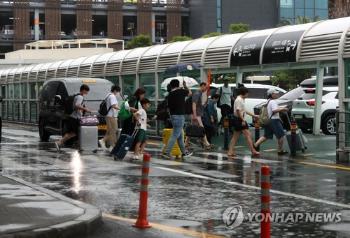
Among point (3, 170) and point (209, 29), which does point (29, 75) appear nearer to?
point (3, 170)

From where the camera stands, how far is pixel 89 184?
11.4m

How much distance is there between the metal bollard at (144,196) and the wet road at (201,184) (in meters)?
0.45

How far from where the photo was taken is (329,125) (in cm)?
2147

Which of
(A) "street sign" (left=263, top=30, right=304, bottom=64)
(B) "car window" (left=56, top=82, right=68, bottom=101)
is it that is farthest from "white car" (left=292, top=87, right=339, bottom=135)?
(B) "car window" (left=56, top=82, right=68, bottom=101)

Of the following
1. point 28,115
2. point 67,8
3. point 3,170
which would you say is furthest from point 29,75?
point 67,8

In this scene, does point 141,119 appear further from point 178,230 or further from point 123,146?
point 178,230

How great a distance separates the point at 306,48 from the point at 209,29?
83.4m

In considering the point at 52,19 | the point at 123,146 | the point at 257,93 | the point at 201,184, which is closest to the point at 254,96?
the point at 257,93

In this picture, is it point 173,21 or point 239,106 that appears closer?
point 239,106

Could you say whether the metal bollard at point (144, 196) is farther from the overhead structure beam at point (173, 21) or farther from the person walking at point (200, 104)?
the overhead structure beam at point (173, 21)

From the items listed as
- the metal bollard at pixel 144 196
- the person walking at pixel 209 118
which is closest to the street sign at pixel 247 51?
the person walking at pixel 209 118

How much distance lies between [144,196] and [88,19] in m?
94.0

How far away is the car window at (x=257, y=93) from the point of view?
2516cm

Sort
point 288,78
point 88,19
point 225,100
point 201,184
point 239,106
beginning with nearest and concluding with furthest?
1. point 201,184
2. point 239,106
3. point 225,100
4. point 288,78
5. point 88,19
